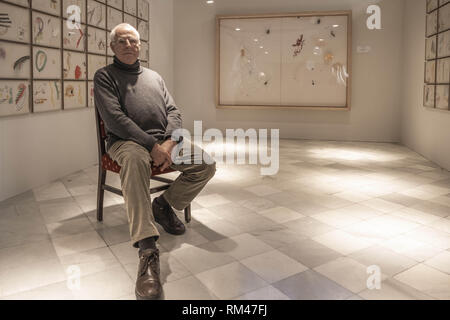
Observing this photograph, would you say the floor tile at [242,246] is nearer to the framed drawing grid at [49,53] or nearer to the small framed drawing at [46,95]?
the framed drawing grid at [49,53]

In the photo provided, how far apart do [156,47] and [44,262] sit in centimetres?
560

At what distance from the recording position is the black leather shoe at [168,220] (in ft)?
9.01

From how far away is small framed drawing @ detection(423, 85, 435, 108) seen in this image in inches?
214

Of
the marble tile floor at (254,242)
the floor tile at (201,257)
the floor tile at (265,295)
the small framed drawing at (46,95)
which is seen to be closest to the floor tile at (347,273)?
the marble tile floor at (254,242)

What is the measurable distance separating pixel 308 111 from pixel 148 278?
633 cm

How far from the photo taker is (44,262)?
7.48 ft

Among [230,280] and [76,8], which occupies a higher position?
[76,8]

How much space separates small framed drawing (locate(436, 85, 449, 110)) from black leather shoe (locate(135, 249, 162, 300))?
4302 millimetres

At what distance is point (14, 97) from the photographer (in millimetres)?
3590

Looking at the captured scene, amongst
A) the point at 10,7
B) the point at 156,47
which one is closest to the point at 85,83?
the point at 10,7

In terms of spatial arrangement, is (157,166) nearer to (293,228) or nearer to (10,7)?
(293,228)

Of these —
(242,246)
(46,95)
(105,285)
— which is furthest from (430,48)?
(105,285)

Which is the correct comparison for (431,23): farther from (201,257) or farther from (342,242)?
(201,257)

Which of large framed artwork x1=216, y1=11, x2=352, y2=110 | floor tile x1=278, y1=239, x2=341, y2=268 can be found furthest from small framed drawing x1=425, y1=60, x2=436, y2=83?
floor tile x1=278, y1=239, x2=341, y2=268
